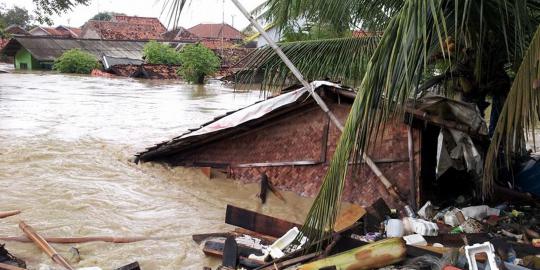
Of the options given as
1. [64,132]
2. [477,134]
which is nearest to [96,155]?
[64,132]

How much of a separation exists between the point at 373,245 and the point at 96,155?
7.18m

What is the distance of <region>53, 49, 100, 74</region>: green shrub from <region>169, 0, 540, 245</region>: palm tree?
32050 millimetres

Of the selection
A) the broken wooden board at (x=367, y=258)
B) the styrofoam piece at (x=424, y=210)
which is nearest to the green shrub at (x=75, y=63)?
the styrofoam piece at (x=424, y=210)

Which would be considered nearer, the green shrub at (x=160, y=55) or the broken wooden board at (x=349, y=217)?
the broken wooden board at (x=349, y=217)

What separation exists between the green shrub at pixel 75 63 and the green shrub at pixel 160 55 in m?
4.10

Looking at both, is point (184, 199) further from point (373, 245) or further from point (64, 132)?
point (64, 132)

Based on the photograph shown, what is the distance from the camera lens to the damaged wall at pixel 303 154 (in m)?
5.86

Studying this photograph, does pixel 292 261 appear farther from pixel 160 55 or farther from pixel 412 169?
pixel 160 55

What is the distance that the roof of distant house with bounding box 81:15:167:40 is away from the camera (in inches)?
1881

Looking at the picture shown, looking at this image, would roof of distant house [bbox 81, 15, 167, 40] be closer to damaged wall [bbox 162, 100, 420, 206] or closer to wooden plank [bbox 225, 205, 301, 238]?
damaged wall [bbox 162, 100, 420, 206]

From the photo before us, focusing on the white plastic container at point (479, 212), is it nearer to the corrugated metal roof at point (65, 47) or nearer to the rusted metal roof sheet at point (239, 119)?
the rusted metal roof sheet at point (239, 119)

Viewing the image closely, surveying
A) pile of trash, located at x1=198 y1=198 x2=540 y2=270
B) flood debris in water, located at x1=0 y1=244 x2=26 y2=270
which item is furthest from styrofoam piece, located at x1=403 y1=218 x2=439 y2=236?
flood debris in water, located at x1=0 y1=244 x2=26 y2=270

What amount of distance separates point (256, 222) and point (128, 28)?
48.4 metres

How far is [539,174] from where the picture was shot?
5.97 m
